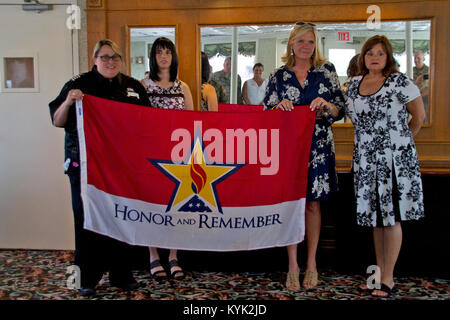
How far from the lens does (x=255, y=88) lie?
3.45 metres

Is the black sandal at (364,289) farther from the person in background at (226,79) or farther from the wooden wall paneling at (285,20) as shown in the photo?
the person in background at (226,79)

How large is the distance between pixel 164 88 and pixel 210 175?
0.77m

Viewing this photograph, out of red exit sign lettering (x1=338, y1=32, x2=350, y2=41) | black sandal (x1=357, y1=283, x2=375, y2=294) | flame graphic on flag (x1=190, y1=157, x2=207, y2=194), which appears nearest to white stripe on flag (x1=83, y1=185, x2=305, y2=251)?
flame graphic on flag (x1=190, y1=157, x2=207, y2=194)

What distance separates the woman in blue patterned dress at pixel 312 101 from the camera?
8.59 feet

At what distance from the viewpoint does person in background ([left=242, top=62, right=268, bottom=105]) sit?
3.44m

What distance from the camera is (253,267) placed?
302cm

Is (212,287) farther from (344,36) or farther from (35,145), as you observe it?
(344,36)

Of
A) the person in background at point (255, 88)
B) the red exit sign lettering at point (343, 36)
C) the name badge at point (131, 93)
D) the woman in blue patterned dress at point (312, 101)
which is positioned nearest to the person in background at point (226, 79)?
the person in background at point (255, 88)

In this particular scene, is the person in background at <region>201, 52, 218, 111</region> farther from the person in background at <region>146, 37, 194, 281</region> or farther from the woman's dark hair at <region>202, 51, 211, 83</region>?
the person in background at <region>146, 37, 194, 281</region>

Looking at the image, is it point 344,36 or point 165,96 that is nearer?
point 165,96

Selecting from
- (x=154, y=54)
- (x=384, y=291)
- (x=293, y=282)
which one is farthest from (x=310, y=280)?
(x=154, y=54)

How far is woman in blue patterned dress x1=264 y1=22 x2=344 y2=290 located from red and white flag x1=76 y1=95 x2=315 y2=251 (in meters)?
0.11

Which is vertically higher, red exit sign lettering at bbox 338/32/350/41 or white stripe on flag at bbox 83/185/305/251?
red exit sign lettering at bbox 338/32/350/41
